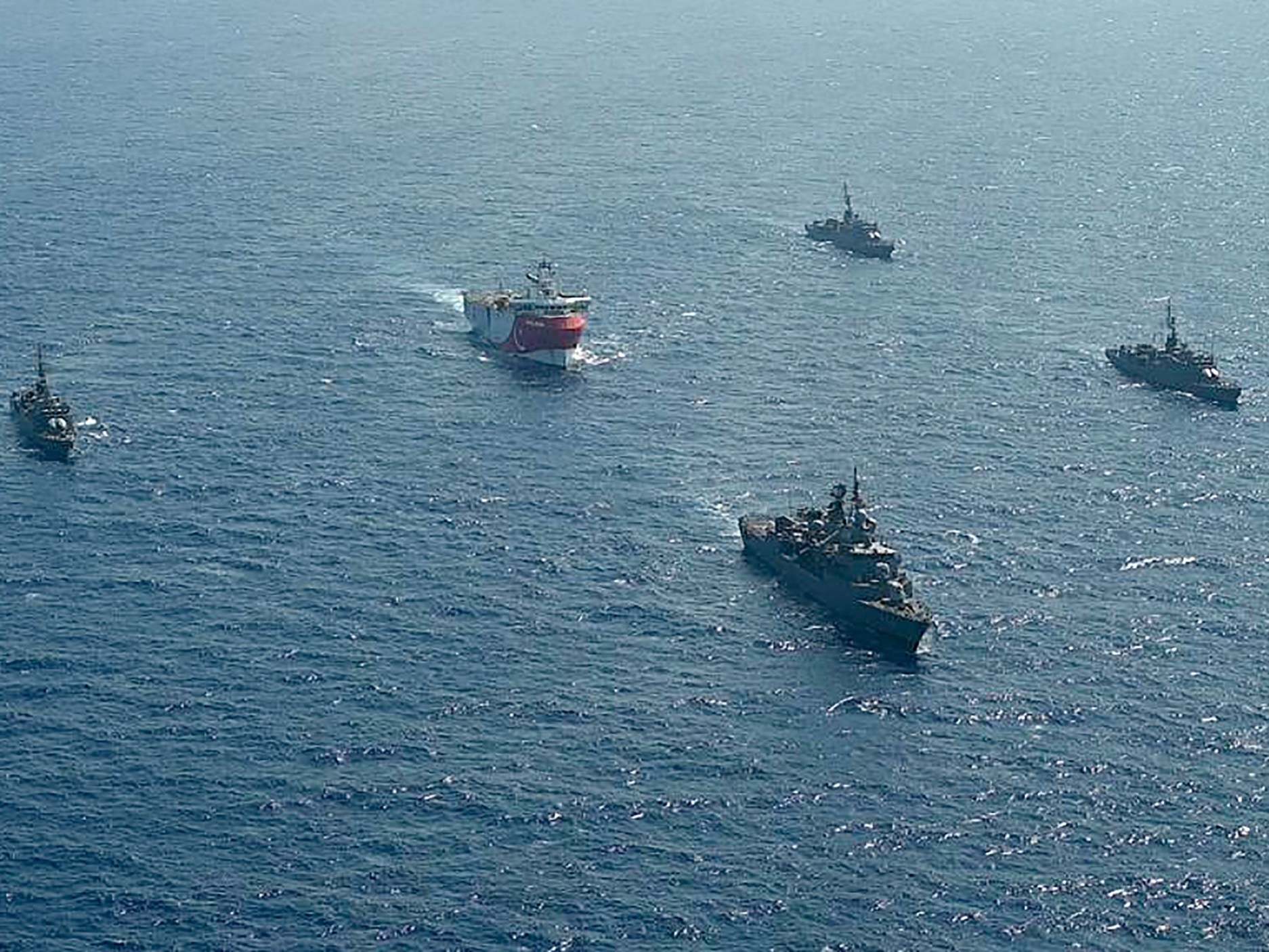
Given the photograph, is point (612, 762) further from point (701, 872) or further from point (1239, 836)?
point (1239, 836)

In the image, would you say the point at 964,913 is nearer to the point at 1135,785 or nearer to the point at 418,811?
the point at 1135,785

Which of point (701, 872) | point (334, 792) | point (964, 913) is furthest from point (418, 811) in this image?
point (964, 913)

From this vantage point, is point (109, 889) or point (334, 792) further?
point (334, 792)

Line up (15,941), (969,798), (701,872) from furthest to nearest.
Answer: (969,798) < (701,872) < (15,941)

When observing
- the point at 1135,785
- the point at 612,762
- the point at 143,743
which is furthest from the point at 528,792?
the point at 1135,785

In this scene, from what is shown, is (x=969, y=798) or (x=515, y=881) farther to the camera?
(x=969, y=798)

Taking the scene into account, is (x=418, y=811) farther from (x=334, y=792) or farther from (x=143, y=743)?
(x=143, y=743)

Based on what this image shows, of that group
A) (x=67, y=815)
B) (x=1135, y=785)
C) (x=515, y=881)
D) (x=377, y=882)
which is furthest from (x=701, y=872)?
(x=67, y=815)

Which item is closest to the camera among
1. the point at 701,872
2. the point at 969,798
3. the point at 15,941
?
the point at 15,941
